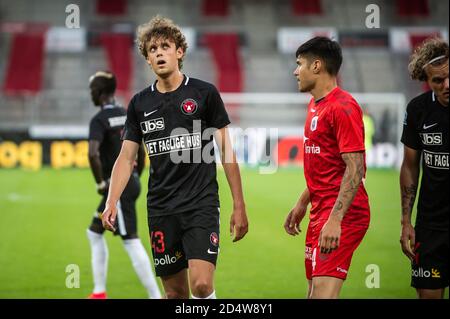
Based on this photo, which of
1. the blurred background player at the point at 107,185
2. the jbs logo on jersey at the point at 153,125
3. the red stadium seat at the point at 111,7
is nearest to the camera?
the jbs logo on jersey at the point at 153,125

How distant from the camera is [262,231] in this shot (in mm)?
11930

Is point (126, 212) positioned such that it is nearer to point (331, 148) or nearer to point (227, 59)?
point (331, 148)

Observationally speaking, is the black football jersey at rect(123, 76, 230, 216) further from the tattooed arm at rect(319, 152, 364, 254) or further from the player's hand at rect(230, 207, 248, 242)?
the tattooed arm at rect(319, 152, 364, 254)

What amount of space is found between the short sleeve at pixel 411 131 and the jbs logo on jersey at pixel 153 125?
65.8 inches

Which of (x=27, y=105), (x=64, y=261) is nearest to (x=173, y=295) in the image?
(x=64, y=261)

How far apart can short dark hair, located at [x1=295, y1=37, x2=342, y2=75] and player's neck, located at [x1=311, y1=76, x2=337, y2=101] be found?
0.17ft

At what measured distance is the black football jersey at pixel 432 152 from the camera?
15.9ft

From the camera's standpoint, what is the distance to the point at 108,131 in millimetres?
7070

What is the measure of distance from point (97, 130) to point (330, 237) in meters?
3.35

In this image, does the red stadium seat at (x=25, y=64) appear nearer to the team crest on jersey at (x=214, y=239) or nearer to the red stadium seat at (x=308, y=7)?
the red stadium seat at (x=308, y=7)

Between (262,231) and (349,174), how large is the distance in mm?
7618

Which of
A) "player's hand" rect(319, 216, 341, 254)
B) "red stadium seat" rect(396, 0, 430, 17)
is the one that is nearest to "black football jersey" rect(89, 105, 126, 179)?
"player's hand" rect(319, 216, 341, 254)

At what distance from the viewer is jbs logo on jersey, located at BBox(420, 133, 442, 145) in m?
4.85

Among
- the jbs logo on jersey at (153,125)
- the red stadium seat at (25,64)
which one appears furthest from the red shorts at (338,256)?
the red stadium seat at (25,64)
